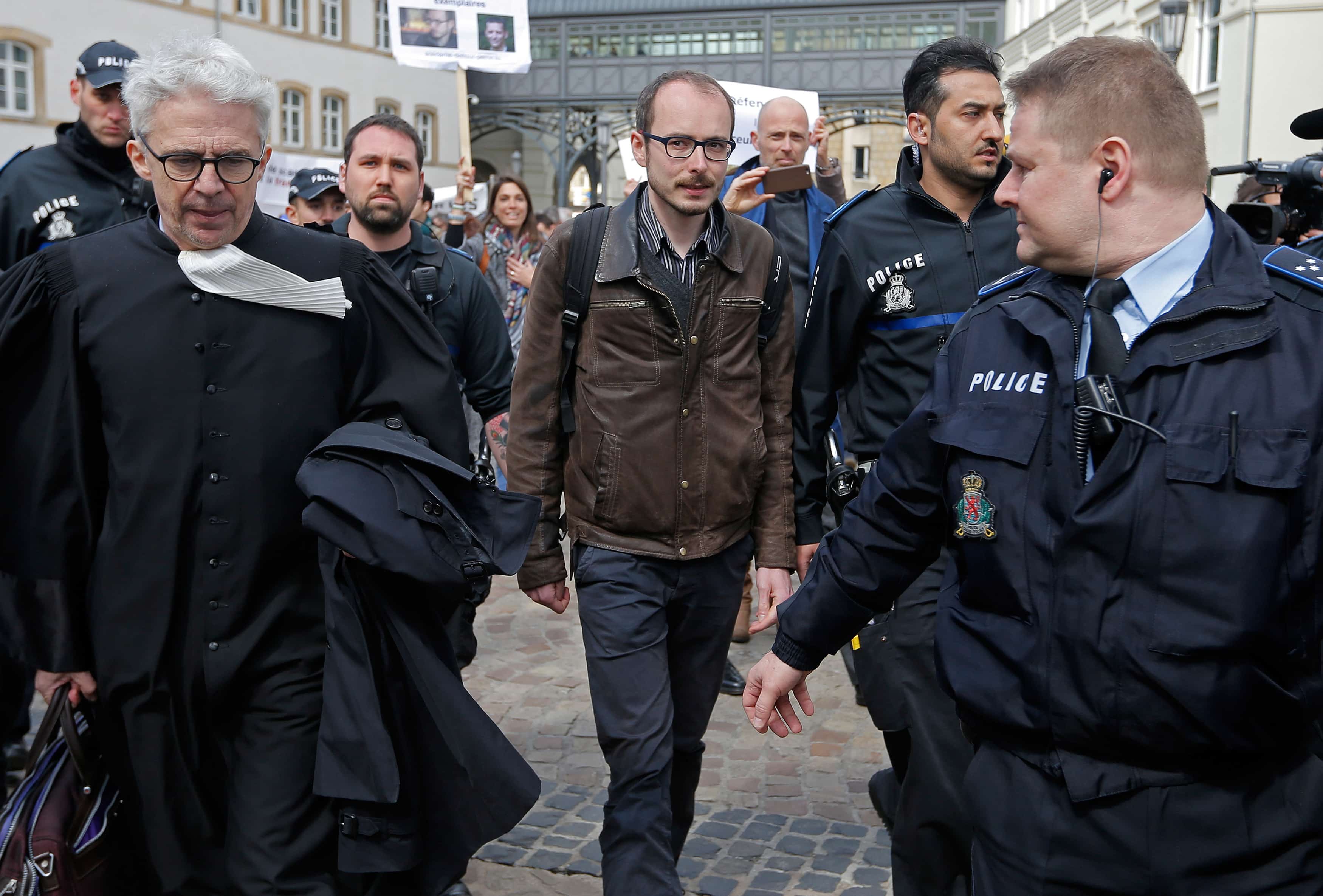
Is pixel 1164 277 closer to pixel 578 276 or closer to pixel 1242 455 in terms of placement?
pixel 1242 455

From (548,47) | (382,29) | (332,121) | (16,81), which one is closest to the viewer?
(16,81)

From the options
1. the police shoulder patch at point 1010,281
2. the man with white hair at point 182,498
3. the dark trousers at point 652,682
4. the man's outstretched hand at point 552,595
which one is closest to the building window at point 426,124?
the man's outstretched hand at point 552,595

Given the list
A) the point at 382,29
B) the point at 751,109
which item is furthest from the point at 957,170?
the point at 382,29

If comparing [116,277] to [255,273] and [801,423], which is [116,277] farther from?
[801,423]

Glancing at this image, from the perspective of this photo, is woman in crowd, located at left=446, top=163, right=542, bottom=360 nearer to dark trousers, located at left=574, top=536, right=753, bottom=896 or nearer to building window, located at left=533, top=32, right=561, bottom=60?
dark trousers, located at left=574, top=536, right=753, bottom=896

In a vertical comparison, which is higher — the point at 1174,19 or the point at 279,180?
the point at 1174,19

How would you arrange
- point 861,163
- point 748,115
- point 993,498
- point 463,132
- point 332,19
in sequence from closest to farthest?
1. point 993,498
2. point 748,115
3. point 463,132
4. point 332,19
5. point 861,163

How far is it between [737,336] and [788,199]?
260 centimetres

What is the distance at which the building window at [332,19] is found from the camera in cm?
3612

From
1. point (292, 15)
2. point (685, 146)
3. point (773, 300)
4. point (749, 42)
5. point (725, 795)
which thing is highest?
point (292, 15)

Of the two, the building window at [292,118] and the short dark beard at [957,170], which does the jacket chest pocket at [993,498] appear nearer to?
the short dark beard at [957,170]

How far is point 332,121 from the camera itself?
121 ft

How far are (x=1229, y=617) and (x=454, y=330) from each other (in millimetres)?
3391

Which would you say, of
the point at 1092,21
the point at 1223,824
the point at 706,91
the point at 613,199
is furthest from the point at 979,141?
the point at 613,199
